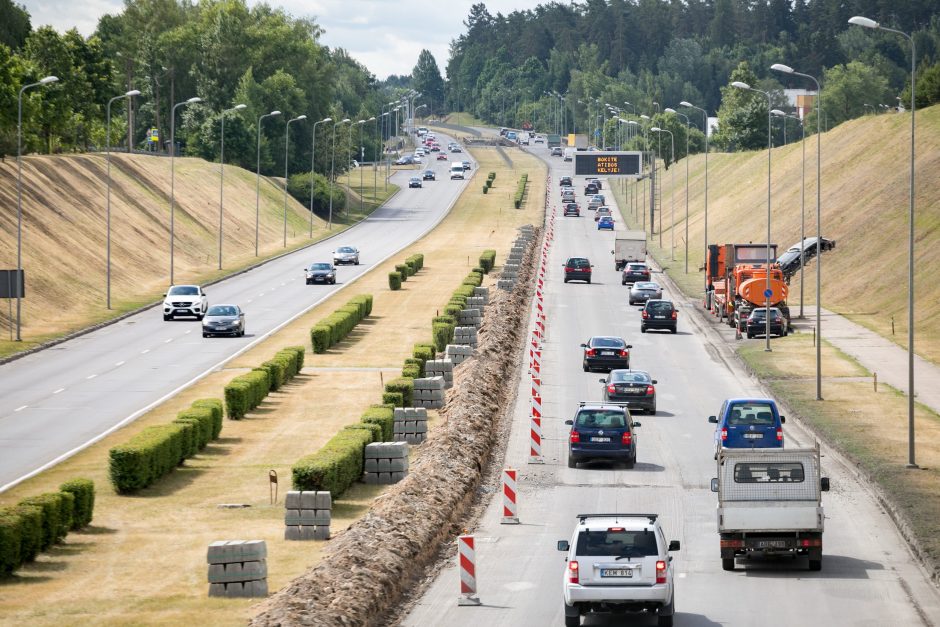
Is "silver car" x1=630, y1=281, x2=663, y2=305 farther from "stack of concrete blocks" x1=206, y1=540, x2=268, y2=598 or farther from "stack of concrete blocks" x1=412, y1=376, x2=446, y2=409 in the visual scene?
"stack of concrete blocks" x1=206, y1=540, x2=268, y2=598

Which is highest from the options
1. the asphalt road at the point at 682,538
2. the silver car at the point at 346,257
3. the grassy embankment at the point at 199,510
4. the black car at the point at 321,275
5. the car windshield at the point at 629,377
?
the silver car at the point at 346,257

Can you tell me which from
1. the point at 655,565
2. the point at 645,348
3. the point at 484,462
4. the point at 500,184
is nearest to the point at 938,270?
the point at 645,348

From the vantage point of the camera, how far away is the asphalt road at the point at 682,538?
23.1 metres

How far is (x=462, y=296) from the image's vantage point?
2911 inches

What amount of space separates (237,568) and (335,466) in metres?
8.67

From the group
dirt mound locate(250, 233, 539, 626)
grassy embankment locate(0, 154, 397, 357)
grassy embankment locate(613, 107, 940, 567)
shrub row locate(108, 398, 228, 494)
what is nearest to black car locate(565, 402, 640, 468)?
dirt mound locate(250, 233, 539, 626)

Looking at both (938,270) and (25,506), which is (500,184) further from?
(25,506)

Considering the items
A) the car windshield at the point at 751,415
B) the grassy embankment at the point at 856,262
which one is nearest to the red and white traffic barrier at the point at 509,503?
the grassy embankment at the point at 856,262

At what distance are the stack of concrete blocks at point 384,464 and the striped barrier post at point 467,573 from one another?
10.9 m

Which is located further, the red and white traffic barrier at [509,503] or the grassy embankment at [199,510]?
the red and white traffic barrier at [509,503]

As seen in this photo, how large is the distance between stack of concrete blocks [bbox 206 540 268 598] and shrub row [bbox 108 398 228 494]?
10.8 meters

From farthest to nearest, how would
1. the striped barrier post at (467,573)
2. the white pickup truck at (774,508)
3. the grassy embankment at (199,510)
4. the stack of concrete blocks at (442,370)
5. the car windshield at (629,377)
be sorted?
the stack of concrete blocks at (442,370) → the car windshield at (629,377) → the white pickup truck at (774,508) → the striped barrier post at (467,573) → the grassy embankment at (199,510)

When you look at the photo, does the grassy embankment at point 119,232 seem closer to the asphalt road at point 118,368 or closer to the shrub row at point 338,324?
the asphalt road at point 118,368

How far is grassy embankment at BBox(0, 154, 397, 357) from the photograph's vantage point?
261ft
